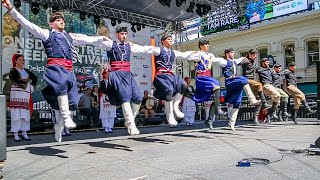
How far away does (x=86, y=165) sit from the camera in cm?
417

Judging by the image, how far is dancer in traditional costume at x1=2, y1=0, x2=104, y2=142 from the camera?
4625 millimetres

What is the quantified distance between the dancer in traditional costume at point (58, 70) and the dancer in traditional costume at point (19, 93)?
7.17 ft

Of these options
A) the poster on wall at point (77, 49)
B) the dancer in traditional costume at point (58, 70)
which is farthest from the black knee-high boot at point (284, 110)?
the dancer in traditional costume at point (58, 70)

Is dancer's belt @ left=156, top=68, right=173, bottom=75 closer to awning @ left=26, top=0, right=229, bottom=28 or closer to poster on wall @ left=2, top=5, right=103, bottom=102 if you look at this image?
awning @ left=26, top=0, right=229, bottom=28

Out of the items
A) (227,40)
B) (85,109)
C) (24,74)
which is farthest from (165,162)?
(227,40)

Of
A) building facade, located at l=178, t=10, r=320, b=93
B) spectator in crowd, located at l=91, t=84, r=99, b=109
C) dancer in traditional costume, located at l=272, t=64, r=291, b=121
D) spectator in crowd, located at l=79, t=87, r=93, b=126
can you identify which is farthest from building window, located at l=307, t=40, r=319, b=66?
spectator in crowd, located at l=79, t=87, r=93, b=126

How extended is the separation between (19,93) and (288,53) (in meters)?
19.7

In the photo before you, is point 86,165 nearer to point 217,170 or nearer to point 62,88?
point 62,88

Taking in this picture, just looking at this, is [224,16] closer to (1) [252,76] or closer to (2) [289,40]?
(1) [252,76]

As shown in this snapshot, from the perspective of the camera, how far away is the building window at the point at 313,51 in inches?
847

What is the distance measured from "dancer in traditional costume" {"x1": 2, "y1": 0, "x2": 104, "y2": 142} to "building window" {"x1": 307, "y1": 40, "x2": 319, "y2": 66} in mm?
19735

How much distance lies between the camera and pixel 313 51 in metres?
21.8

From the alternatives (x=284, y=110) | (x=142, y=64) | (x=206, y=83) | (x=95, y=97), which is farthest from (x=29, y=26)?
(x=142, y=64)

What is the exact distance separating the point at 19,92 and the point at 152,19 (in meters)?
6.41
